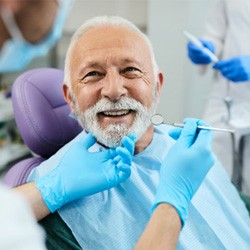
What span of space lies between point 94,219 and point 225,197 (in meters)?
0.50

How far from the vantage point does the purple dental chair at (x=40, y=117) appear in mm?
1348

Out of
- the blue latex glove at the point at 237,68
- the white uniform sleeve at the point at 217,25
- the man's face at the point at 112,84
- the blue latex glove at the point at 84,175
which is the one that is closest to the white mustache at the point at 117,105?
the man's face at the point at 112,84

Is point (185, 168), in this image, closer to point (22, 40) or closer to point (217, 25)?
point (22, 40)

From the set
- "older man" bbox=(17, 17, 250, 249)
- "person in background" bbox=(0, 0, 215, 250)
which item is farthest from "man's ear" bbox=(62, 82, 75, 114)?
"person in background" bbox=(0, 0, 215, 250)

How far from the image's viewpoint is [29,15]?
23.0 inches

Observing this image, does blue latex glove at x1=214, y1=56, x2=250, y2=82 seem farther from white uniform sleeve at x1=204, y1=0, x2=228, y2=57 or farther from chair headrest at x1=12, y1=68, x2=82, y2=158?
chair headrest at x1=12, y1=68, x2=82, y2=158

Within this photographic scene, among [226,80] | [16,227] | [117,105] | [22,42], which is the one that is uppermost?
[22,42]

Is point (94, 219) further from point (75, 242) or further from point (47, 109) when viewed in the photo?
point (47, 109)

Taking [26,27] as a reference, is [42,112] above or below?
below

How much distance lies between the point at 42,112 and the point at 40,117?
0.02 metres

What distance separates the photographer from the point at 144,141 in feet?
4.55

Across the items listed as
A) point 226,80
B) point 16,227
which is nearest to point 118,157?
point 16,227

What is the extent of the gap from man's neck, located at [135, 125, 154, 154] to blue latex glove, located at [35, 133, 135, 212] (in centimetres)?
18

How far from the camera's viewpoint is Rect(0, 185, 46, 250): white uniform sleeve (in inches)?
22.8
